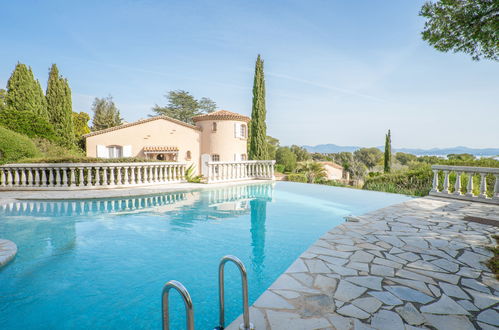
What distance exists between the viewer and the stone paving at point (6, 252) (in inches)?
157

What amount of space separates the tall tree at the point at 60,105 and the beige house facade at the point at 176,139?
4664 millimetres

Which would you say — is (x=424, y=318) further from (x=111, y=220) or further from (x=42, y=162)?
(x=42, y=162)

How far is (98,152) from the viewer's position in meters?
22.3

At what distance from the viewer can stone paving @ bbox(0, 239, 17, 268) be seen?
3.98 metres

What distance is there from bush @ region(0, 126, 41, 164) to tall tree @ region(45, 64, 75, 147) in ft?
47.5

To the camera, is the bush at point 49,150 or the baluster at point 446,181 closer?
the baluster at point 446,181

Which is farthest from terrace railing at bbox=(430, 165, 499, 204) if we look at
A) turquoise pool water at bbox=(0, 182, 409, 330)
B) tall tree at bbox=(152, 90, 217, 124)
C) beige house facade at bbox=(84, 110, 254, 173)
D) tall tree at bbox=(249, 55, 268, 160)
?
tall tree at bbox=(152, 90, 217, 124)

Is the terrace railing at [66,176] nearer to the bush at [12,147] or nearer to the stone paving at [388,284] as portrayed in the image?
the bush at [12,147]

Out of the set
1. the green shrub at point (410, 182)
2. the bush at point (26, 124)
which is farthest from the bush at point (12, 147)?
the green shrub at point (410, 182)

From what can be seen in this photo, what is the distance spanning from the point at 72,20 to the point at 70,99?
613 inches

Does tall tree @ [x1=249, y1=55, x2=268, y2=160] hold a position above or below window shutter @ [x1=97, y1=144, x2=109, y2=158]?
above

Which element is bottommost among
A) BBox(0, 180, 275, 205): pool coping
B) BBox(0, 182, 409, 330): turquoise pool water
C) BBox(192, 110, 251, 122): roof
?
BBox(0, 182, 409, 330): turquoise pool water

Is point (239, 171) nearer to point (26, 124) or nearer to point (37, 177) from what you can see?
point (37, 177)

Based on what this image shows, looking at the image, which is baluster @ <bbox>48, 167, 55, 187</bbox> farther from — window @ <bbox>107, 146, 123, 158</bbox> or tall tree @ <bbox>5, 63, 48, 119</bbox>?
tall tree @ <bbox>5, 63, 48, 119</bbox>
